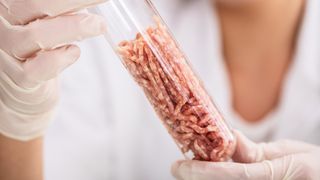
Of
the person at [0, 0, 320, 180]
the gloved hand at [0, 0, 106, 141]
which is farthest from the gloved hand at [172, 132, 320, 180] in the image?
the gloved hand at [0, 0, 106, 141]

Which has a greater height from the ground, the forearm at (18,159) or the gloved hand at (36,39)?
the gloved hand at (36,39)

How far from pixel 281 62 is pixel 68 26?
841 millimetres

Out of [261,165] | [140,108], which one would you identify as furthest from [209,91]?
[140,108]

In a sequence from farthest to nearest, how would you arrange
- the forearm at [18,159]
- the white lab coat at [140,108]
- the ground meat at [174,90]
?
the white lab coat at [140,108] → the forearm at [18,159] → the ground meat at [174,90]

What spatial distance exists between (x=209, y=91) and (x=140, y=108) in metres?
0.41

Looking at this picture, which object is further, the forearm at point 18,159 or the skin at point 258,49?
the skin at point 258,49

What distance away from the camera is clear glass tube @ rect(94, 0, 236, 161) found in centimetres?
94

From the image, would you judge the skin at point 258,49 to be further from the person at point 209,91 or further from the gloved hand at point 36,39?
the gloved hand at point 36,39

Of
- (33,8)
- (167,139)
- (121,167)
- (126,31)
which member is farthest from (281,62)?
(33,8)

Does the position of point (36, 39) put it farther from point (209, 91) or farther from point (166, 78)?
point (209, 91)

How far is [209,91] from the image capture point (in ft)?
3.97

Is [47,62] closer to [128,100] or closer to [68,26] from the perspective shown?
[68,26]

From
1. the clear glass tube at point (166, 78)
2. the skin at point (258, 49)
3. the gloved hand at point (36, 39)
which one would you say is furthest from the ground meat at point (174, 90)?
the skin at point (258, 49)

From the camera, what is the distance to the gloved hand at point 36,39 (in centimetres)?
98
